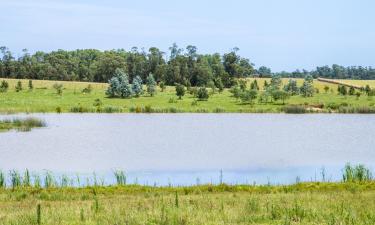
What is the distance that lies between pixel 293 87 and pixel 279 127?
51863 mm

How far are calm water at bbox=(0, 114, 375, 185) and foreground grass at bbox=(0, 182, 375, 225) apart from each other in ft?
19.8

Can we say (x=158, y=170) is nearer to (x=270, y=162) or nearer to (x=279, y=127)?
(x=270, y=162)

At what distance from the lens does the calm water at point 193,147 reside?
117 feet

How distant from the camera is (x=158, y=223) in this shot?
15305 millimetres

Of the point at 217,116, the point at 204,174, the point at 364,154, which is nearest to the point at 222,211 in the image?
the point at 204,174

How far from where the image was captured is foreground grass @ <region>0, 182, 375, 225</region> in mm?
16062

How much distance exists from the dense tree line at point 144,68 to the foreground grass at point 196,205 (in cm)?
12393

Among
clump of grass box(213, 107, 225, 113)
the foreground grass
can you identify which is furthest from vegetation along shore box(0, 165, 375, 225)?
clump of grass box(213, 107, 225, 113)

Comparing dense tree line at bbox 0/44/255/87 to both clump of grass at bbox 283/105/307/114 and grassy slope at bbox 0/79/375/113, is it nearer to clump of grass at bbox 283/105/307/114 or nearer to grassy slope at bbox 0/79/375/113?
grassy slope at bbox 0/79/375/113

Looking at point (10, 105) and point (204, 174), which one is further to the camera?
point (10, 105)

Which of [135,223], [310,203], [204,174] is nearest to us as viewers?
[135,223]

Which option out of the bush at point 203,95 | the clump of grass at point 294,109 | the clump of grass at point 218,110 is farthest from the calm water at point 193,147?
the bush at point 203,95

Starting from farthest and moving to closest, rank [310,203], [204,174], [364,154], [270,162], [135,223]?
[364,154] < [270,162] < [204,174] < [310,203] < [135,223]

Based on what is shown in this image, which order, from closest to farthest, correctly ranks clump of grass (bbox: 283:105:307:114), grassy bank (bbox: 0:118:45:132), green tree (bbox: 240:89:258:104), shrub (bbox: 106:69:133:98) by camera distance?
grassy bank (bbox: 0:118:45:132)
clump of grass (bbox: 283:105:307:114)
green tree (bbox: 240:89:258:104)
shrub (bbox: 106:69:133:98)
